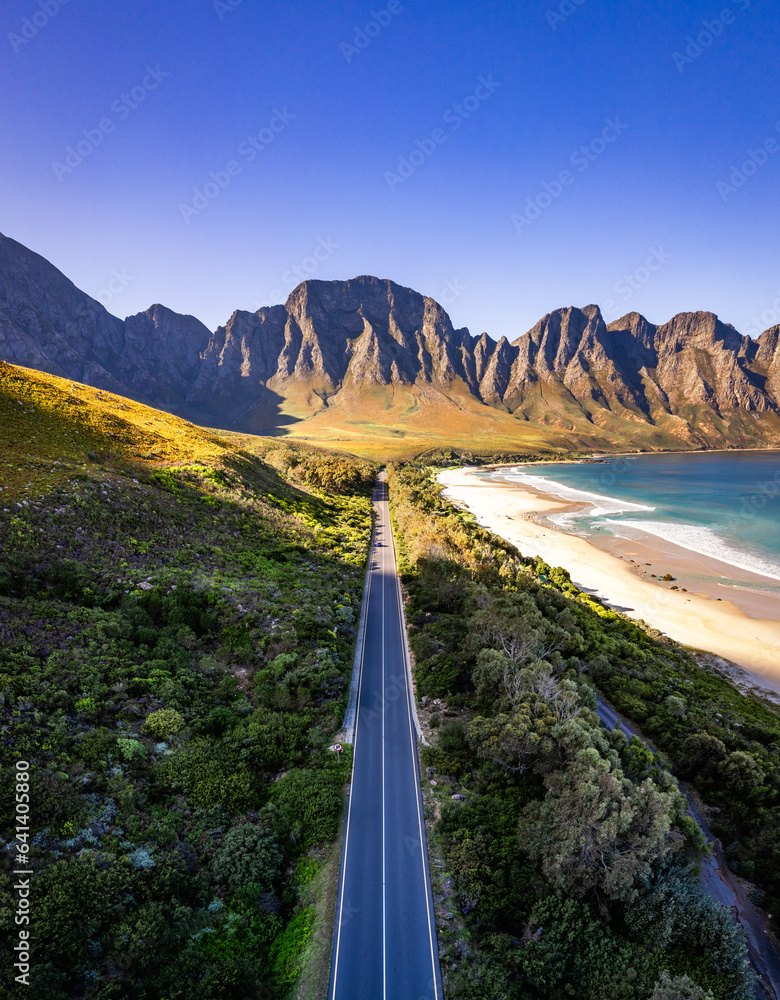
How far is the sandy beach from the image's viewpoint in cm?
4453

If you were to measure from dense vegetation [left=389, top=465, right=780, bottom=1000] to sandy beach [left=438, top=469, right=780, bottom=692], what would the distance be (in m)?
9.95

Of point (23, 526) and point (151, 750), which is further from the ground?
point (23, 526)

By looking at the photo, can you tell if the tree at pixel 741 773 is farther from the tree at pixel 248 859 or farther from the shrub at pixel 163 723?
the shrub at pixel 163 723

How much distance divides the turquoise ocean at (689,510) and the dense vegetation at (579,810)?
4340 centimetres

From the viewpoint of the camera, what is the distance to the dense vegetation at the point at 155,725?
44.9 feet

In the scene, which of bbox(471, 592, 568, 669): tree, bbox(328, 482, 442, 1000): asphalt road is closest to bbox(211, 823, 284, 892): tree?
bbox(328, 482, 442, 1000): asphalt road

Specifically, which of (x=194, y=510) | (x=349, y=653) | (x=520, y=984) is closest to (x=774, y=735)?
(x=520, y=984)

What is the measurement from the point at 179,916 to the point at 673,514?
121919mm

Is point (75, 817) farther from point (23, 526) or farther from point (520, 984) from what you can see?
point (23, 526)

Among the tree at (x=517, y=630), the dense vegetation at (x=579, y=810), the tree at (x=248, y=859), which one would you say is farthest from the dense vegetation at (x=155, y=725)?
the tree at (x=517, y=630)

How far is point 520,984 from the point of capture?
14938mm

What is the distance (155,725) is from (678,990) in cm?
2407

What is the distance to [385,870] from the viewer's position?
18953mm

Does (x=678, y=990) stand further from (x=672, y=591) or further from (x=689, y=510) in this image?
(x=689, y=510)
